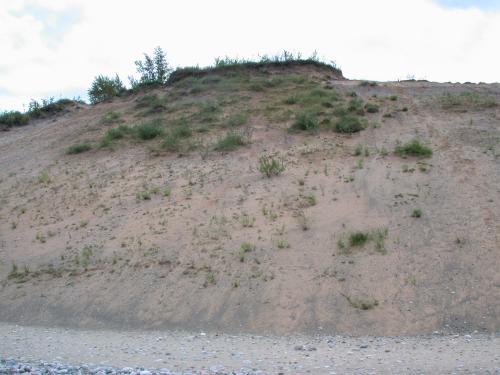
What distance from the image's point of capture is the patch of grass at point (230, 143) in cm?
1886

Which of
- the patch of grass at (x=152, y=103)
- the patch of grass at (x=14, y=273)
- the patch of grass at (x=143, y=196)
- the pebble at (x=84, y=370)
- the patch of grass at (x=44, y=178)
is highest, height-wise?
the patch of grass at (x=152, y=103)

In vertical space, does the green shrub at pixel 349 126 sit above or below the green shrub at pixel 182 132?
below

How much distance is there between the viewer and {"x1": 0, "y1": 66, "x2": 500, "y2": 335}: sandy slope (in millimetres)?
10891

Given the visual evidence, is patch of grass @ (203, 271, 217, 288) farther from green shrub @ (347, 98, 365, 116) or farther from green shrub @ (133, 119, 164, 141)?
green shrub @ (347, 98, 365, 116)

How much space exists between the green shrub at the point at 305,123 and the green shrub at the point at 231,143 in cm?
181

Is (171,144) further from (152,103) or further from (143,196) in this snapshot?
(152,103)

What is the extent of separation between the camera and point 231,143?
1900cm

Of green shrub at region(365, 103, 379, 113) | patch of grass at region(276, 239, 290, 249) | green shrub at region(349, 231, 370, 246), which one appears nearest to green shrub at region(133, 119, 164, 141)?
green shrub at region(365, 103, 379, 113)

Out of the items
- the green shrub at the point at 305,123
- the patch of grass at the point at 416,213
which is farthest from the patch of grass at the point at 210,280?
the green shrub at the point at 305,123

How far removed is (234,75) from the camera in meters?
27.2

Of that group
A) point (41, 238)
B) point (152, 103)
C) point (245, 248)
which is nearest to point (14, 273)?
point (41, 238)

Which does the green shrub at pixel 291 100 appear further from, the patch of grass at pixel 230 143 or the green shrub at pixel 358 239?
the green shrub at pixel 358 239

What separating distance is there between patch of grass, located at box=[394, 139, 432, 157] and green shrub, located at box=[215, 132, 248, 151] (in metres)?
5.04

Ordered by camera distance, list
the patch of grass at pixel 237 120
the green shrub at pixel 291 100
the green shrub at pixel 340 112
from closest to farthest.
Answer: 1. the green shrub at pixel 340 112
2. the patch of grass at pixel 237 120
3. the green shrub at pixel 291 100
